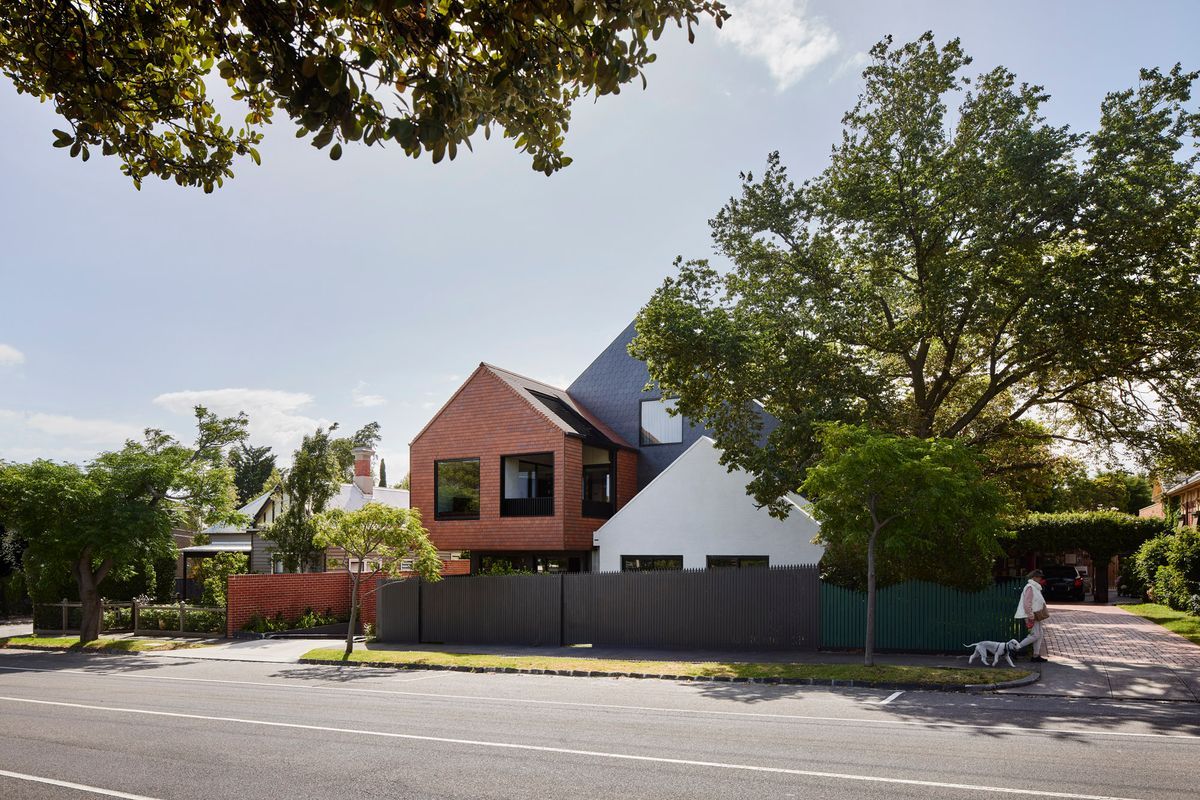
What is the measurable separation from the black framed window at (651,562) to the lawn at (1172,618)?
12.5 metres

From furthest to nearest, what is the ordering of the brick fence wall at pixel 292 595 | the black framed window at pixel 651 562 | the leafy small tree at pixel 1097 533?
the leafy small tree at pixel 1097 533
the brick fence wall at pixel 292 595
the black framed window at pixel 651 562

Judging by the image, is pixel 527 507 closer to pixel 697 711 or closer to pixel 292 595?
pixel 292 595

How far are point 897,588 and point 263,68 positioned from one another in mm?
17267

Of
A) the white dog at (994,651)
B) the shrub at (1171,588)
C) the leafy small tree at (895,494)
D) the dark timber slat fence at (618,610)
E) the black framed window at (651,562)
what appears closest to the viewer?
the white dog at (994,651)

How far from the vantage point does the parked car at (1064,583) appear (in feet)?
116

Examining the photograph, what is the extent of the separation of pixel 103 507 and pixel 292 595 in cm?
605

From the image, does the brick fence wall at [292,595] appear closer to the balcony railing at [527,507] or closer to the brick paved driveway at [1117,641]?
the balcony railing at [527,507]

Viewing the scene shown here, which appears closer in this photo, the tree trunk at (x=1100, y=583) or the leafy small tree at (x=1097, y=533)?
the tree trunk at (x=1100, y=583)

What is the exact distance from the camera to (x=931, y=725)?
1071cm

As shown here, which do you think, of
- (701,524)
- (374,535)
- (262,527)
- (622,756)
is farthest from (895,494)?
(262,527)

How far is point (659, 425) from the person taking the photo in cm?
Answer: 3064

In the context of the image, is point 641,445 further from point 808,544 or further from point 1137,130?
point 1137,130

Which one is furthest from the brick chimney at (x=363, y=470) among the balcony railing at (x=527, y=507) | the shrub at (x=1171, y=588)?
the shrub at (x=1171, y=588)

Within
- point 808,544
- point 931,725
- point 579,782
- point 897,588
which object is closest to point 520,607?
point 808,544
